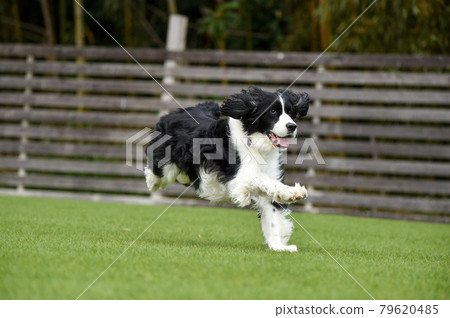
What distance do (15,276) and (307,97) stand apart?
298 centimetres

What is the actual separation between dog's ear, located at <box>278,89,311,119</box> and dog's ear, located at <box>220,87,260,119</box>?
255mm

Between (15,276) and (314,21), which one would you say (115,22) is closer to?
(314,21)

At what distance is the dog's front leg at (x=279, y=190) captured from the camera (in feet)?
15.7

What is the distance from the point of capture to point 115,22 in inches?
579

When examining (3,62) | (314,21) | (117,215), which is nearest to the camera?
(117,215)

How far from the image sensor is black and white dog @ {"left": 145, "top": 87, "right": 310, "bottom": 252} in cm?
504

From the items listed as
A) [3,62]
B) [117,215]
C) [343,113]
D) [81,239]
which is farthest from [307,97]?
[3,62]

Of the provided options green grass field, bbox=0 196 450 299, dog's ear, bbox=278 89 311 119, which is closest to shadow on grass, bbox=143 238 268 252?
green grass field, bbox=0 196 450 299

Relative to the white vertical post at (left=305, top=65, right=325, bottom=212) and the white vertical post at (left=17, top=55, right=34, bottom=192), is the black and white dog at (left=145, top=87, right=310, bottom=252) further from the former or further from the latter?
the white vertical post at (left=17, top=55, right=34, bottom=192)

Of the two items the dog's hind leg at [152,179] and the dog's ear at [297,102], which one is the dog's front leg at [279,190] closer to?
the dog's ear at [297,102]

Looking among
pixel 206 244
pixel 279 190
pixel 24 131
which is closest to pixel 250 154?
pixel 279 190

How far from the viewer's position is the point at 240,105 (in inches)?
210

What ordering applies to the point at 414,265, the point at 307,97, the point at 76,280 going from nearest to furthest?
the point at 76,280
the point at 414,265
the point at 307,97

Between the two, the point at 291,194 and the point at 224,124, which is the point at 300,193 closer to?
the point at 291,194
